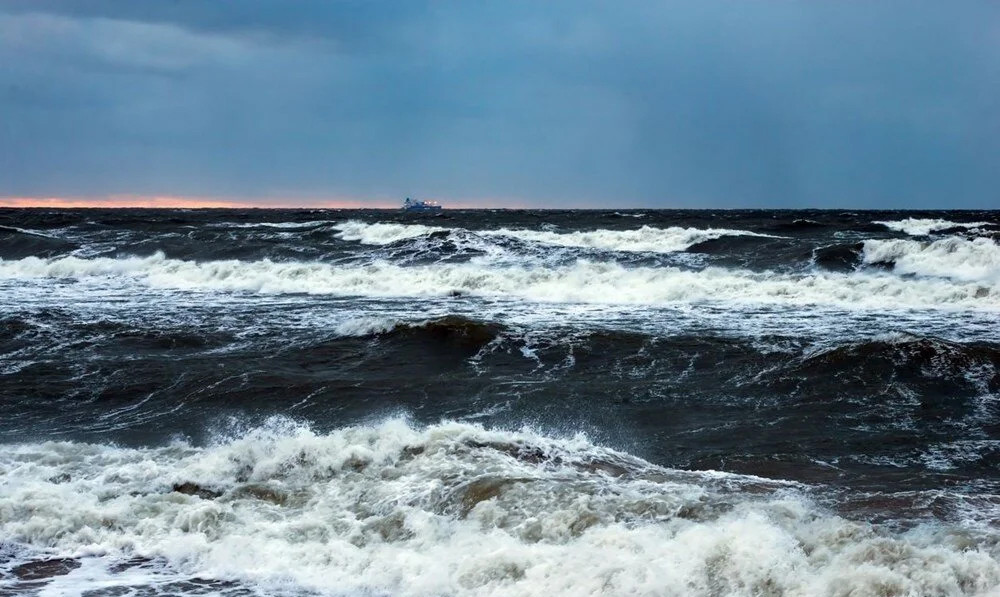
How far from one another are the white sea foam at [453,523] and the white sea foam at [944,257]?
17.6 m

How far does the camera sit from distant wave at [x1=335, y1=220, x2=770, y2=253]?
109 feet

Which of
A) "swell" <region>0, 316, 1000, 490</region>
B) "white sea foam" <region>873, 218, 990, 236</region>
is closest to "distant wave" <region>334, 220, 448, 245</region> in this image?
"swell" <region>0, 316, 1000, 490</region>

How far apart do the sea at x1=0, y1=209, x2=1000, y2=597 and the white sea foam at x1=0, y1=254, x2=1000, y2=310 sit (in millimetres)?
150

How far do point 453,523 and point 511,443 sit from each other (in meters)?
1.80

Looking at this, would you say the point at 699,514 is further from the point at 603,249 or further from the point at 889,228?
the point at 889,228

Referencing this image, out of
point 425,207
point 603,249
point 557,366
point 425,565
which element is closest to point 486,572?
point 425,565

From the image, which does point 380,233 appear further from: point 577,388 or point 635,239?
point 577,388

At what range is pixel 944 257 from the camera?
2377 centimetres

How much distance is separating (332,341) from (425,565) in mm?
8930

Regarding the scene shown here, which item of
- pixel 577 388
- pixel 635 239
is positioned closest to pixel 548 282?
pixel 577 388

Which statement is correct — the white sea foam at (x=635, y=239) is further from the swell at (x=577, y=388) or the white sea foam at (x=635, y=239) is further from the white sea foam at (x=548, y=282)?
the swell at (x=577, y=388)

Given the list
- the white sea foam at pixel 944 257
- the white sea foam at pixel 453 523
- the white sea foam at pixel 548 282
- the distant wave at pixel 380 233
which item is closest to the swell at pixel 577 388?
the white sea foam at pixel 453 523

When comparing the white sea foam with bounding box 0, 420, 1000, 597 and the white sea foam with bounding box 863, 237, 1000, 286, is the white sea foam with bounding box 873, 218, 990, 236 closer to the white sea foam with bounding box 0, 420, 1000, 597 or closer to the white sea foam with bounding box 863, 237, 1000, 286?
the white sea foam with bounding box 863, 237, 1000, 286

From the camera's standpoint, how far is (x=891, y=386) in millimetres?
10727
